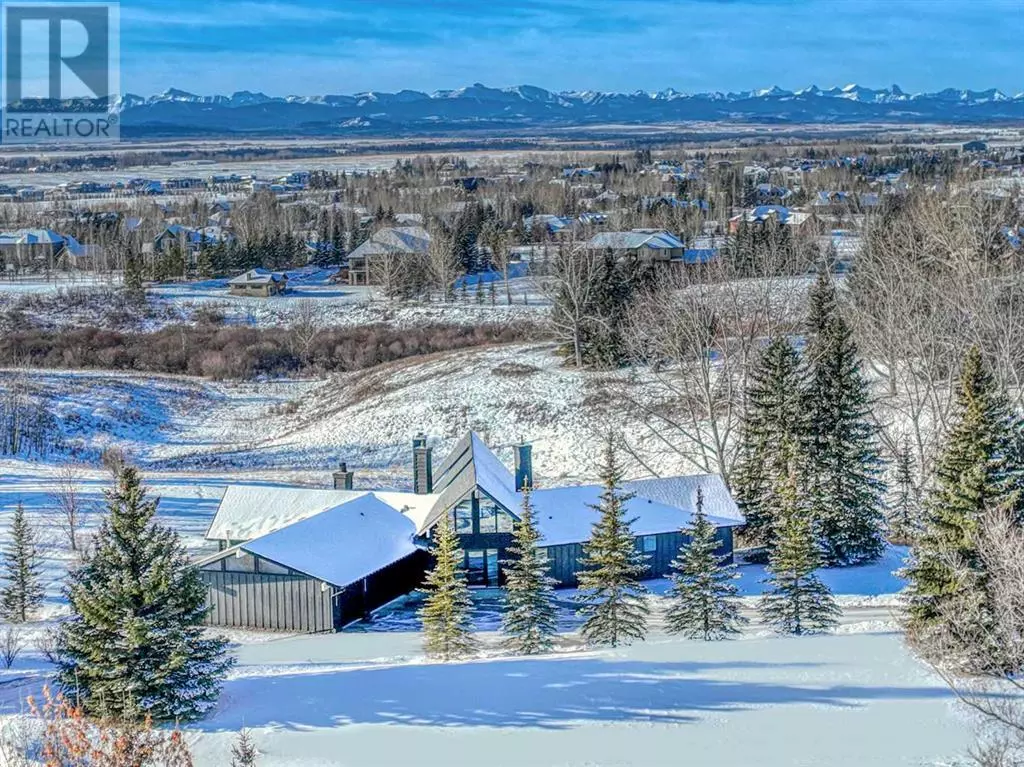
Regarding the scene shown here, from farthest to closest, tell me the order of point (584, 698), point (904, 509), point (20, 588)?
point (904, 509), point (20, 588), point (584, 698)

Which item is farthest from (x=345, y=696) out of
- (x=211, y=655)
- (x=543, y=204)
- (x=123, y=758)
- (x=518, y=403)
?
(x=543, y=204)

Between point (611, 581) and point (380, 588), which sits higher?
point (611, 581)

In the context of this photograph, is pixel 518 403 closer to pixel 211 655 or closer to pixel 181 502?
pixel 181 502

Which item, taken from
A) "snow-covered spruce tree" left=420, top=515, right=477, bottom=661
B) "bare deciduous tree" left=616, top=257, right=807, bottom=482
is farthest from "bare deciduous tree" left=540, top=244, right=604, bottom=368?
"snow-covered spruce tree" left=420, top=515, right=477, bottom=661

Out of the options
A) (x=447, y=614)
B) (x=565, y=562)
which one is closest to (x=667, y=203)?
(x=565, y=562)

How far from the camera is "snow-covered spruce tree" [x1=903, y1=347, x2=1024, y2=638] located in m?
20.6

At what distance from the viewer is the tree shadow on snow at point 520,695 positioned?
18.0 meters

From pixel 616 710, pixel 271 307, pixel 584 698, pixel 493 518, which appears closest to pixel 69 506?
pixel 493 518

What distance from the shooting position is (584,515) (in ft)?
102

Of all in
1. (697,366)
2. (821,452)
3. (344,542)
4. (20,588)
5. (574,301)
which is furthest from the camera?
(574,301)

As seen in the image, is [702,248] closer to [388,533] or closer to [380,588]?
[388,533]

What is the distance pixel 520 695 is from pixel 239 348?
48915mm

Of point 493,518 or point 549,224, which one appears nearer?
point 493,518

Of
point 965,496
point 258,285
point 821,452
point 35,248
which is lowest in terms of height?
point 821,452
